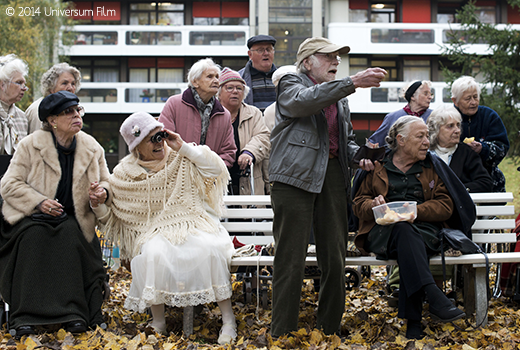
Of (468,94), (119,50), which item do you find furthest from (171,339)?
(119,50)

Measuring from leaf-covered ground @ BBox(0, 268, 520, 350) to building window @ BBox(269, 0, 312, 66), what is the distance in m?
25.9

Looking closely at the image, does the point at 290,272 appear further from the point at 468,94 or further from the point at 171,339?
the point at 468,94

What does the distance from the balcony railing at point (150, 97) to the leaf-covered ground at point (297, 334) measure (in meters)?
26.6

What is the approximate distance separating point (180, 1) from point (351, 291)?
1236 inches

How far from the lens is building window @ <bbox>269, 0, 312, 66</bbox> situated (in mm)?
30578

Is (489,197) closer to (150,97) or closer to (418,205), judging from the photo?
(418,205)

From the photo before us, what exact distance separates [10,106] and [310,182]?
3.22m

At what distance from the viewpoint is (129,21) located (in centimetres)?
3506

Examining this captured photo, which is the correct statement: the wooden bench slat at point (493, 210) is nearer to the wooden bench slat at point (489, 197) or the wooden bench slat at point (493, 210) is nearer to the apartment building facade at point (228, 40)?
the wooden bench slat at point (489, 197)

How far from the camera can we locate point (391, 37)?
32.8 m

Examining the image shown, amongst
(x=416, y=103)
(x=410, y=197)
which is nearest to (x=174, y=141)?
(x=410, y=197)

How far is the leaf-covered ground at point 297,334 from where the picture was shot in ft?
13.4

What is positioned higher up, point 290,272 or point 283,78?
point 283,78

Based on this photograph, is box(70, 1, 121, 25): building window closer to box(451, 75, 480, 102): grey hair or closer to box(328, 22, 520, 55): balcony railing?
box(328, 22, 520, 55): balcony railing
